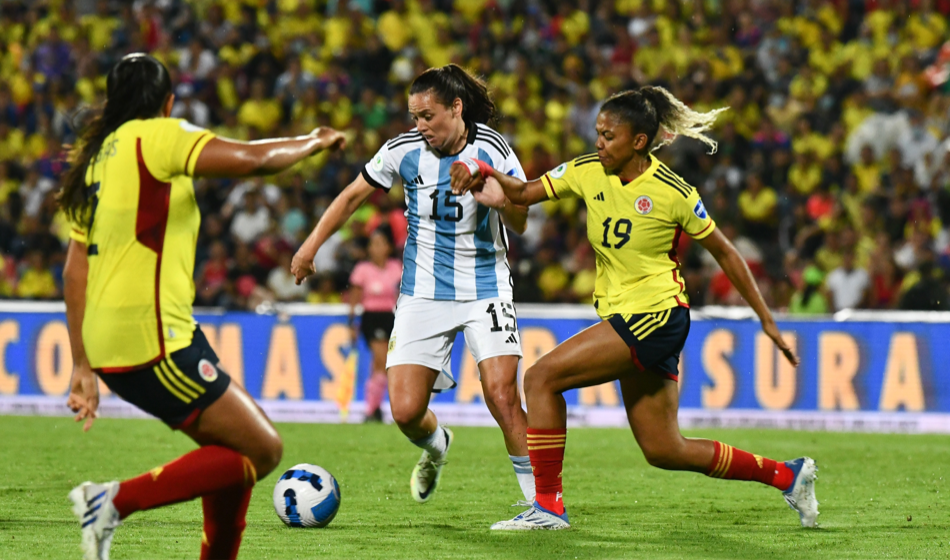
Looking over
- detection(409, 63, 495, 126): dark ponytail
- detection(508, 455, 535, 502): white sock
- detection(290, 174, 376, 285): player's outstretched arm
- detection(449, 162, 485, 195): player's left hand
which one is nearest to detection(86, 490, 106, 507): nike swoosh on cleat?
detection(290, 174, 376, 285): player's outstretched arm

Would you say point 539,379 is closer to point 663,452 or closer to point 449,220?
point 663,452

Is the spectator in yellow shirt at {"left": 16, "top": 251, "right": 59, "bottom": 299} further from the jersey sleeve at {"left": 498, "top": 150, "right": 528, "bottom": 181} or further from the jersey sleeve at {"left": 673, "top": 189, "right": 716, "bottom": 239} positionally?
the jersey sleeve at {"left": 673, "top": 189, "right": 716, "bottom": 239}

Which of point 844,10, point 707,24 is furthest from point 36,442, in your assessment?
point 844,10

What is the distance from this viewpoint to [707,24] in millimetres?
17922

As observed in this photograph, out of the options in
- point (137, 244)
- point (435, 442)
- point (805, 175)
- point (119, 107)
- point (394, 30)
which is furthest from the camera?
point (394, 30)

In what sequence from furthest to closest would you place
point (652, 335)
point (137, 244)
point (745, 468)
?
point (745, 468) < point (652, 335) < point (137, 244)

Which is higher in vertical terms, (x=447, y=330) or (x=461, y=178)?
(x=461, y=178)

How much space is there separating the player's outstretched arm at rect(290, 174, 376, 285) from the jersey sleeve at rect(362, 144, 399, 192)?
35 mm

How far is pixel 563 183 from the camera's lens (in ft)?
21.1

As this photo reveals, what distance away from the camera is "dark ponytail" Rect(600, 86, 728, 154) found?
6141 millimetres

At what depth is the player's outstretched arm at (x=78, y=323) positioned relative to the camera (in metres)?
4.64

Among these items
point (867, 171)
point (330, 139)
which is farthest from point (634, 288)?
point (867, 171)

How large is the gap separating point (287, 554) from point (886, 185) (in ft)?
37.4

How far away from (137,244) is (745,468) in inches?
138
